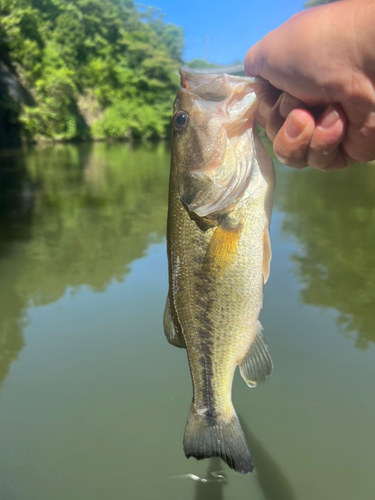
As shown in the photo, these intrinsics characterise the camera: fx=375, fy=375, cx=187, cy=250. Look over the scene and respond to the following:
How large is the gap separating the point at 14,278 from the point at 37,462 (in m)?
2.74

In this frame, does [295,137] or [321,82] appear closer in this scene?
[321,82]

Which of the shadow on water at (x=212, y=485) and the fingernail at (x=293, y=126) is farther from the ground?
the fingernail at (x=293, y=126)

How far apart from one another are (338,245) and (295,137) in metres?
4.78

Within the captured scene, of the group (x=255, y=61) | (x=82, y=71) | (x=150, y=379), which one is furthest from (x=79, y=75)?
(x=255, y=61)

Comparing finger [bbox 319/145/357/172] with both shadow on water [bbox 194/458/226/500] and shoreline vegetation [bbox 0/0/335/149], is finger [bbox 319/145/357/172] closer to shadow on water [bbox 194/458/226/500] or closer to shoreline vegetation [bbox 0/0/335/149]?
shadow on water [bbox 194/458/226/500]

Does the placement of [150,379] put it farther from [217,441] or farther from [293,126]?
[293,126]

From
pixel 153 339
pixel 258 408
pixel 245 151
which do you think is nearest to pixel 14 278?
pixel 153 339

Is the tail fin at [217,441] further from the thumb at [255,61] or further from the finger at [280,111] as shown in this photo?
the thumb at [255,61]

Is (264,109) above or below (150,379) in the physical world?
above

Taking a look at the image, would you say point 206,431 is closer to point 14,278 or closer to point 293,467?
point 293,467

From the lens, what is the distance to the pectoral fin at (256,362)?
5.42 ft

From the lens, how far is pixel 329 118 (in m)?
1.35

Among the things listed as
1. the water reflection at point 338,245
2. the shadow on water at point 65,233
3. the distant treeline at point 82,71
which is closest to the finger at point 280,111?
the water reflection at point 338,245

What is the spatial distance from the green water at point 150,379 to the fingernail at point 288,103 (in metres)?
2.16
